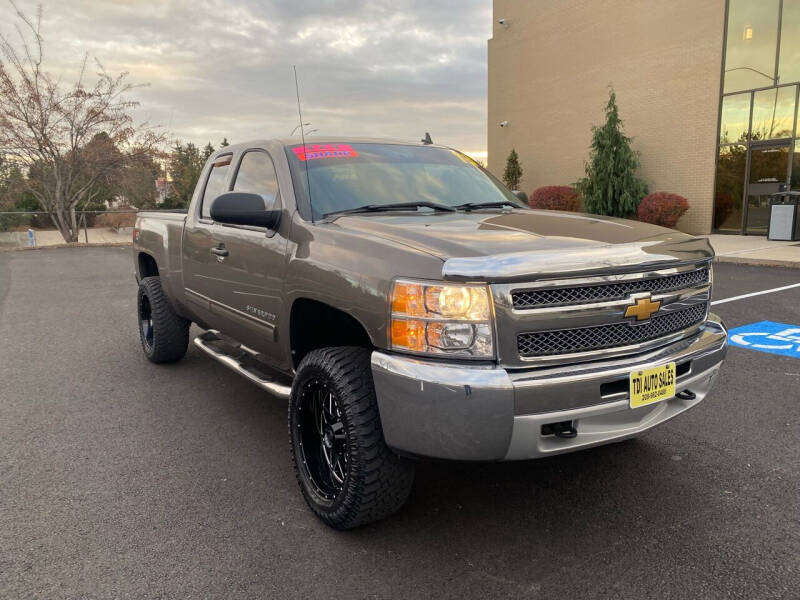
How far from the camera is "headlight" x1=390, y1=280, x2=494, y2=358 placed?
7.64ft

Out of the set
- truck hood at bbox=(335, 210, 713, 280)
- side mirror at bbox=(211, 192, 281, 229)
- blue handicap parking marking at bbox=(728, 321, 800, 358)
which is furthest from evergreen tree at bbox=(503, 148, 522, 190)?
side mirror at bbox=(211, 192, 281, 229)

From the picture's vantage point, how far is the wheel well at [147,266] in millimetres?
5974

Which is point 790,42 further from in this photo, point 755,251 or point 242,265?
point 242,265

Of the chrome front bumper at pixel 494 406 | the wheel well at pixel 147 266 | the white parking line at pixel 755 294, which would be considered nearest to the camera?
the chrome front bumper at pixel 494 406

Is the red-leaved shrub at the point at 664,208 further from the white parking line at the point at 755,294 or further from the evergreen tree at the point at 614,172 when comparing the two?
the white parking line at the point at 755,294

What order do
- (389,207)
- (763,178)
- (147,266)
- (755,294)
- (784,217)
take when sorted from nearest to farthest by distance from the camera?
(389,207), (147,266), (755,294), (784,217), (763,178)

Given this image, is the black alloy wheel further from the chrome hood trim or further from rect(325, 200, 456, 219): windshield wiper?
rect(325, 200, 456, 219): windshield wiper

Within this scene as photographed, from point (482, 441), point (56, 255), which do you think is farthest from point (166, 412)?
point (56, 255)

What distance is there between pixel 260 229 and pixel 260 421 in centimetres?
144

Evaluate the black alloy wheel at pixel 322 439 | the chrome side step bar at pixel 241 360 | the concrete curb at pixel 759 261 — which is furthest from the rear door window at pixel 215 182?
the concrete curb at pixel 759 261

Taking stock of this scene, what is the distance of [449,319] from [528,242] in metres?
0.54

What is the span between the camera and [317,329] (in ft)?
10.8

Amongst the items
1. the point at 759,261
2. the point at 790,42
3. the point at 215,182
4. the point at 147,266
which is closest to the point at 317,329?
the point at 215,182

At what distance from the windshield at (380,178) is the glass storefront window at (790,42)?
1655cm
